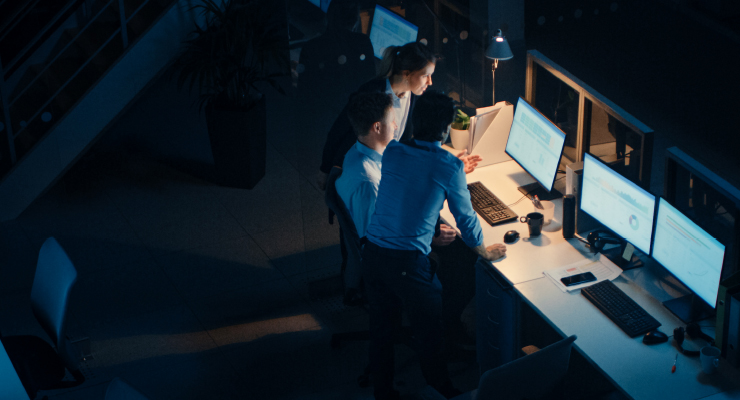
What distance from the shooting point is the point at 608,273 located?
3080 millimetres

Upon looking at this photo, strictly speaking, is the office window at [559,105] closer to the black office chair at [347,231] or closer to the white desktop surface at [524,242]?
the white desktop surface at [524,242]

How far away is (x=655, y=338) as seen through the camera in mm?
2641

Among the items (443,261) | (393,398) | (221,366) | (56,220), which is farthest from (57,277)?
(56,220)

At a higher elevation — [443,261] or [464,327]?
[443,261]

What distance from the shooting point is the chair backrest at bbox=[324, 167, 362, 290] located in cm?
319

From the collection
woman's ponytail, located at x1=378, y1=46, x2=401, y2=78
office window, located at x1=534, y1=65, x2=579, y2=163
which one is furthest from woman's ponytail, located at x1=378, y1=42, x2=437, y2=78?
office window, located at x1=534, y1=65, x2=579, y2=163

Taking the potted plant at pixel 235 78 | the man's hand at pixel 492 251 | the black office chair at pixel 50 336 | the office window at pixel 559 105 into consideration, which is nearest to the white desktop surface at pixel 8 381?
the black office chair at pixel 50 336

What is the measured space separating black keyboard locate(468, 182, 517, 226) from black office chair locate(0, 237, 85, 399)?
6.41 feet

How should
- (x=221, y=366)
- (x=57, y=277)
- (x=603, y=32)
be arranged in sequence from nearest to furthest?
(x=57, y=277), (x=221, y=366), (x=603, y=32)

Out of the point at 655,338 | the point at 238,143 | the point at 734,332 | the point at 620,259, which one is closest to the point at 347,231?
the point at 620,259

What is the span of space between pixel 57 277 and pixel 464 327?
6.78ft

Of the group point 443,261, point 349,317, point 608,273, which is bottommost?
point 349,317

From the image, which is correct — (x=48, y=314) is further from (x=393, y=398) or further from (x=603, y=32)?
(x=603, y=32)

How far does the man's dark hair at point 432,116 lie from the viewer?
2910 millimetres
